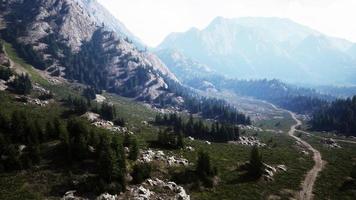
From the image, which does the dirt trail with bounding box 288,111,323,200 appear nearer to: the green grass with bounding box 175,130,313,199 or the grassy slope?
the green grass with bounding box 175,130,313,199

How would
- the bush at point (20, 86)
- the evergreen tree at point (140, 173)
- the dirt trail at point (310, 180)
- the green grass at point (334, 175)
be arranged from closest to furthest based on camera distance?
the evergreen tree at point (140, 173), the dirt trail at point (310, 180), the green grass at point (334, 175), the bush at point (20, 86)

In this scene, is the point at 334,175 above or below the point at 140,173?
below

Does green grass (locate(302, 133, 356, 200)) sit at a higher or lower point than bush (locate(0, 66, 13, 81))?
lower

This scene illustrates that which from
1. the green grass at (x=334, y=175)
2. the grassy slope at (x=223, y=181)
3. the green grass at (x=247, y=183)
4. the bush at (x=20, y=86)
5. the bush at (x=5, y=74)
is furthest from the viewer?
the bush at (x=5, y=74)

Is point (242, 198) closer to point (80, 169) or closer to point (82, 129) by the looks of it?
point (80, 169)

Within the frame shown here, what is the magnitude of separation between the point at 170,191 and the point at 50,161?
101 feet

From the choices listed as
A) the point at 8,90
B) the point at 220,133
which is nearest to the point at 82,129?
the point at 220,133

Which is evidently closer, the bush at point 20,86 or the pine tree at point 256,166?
the pine tree at point 256,166

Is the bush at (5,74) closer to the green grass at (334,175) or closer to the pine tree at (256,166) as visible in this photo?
the pine tree at (256,166)

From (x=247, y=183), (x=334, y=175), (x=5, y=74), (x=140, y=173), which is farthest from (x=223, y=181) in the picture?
(x=5, y=74)

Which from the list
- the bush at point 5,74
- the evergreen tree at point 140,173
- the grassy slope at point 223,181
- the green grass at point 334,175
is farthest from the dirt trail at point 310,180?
the bush at point 5,74

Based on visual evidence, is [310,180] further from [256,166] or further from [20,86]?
[20,86]

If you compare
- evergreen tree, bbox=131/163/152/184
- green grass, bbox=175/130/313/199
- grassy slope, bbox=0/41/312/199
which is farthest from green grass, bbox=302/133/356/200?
evergreen tree, bbox=131/163/152/184

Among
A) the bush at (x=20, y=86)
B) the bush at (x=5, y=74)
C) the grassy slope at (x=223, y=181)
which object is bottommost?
the grassy slope at (x=223, y=181)
